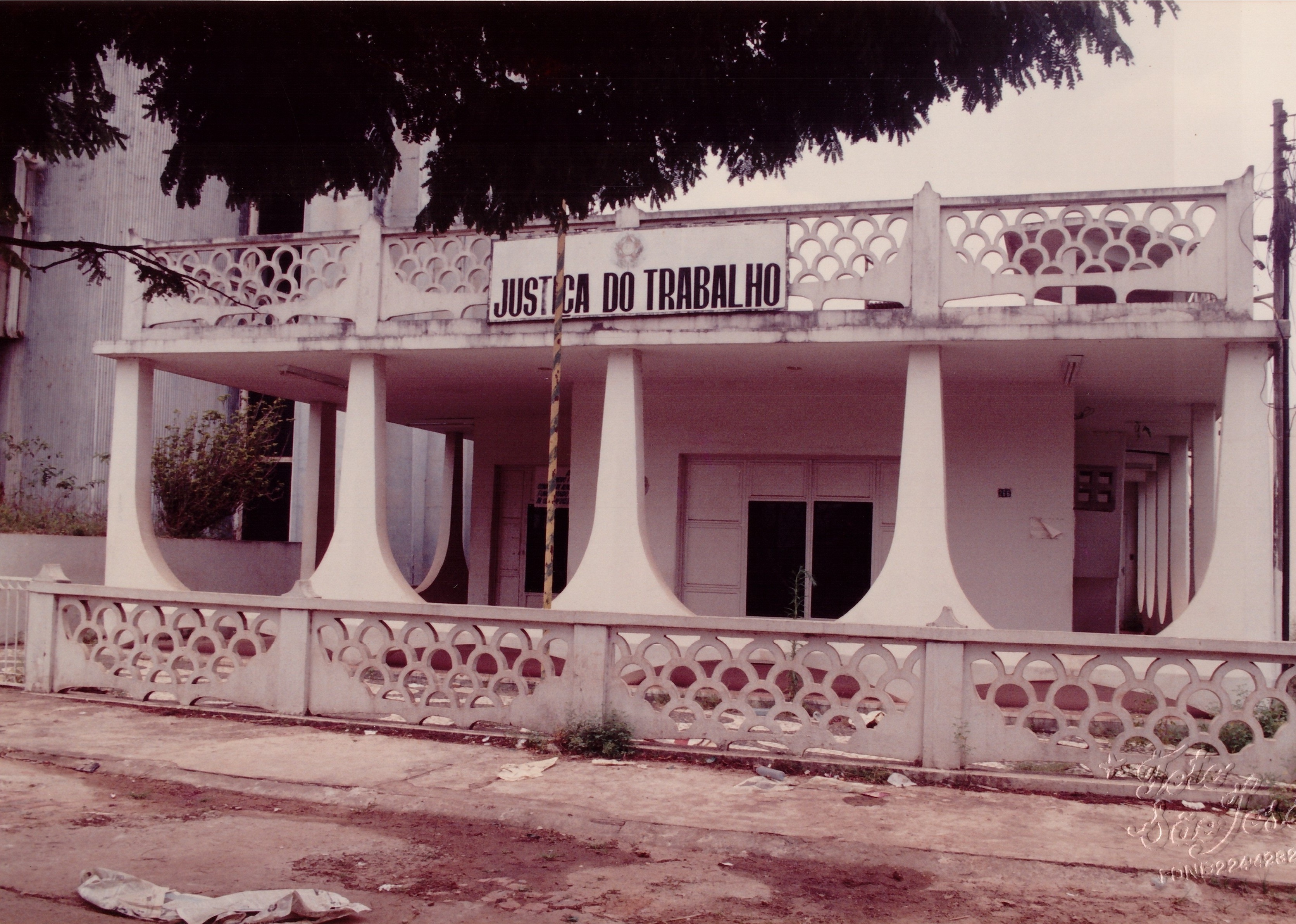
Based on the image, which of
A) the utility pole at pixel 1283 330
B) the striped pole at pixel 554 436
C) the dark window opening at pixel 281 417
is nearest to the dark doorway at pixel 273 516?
the dark window opening at pixel 281 417

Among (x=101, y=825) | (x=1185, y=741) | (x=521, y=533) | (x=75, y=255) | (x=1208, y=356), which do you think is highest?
(x=1208, y=356)

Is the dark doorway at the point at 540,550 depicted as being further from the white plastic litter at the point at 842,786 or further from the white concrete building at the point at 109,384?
the white plastic litter at the point at 842,786

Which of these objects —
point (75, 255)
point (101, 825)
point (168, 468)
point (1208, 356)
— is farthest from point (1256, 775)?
point (168, 468)

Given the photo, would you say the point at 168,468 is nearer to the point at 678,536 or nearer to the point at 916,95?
the point at 678,536

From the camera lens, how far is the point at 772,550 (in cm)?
1222

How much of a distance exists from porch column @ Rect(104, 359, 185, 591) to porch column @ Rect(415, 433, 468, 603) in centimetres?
585

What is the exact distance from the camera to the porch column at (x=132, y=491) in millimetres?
11391

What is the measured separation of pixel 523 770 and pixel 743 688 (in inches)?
75.9

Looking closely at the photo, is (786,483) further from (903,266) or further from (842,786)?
(842,786)

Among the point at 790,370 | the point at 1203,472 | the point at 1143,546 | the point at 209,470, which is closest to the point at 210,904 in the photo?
the point at 790,370

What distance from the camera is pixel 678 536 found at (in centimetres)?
1228

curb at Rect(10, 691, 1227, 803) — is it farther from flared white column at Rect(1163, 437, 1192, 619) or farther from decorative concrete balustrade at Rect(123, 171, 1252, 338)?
flared white column at Rect(1163, 437, 1192, 619)

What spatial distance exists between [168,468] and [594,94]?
537 inches

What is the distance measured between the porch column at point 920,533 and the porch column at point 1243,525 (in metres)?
1.79
